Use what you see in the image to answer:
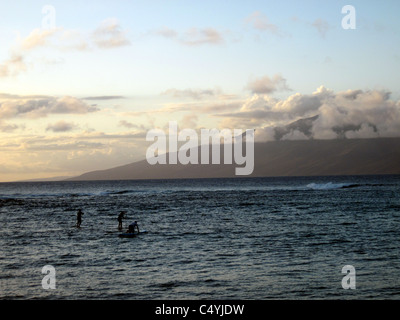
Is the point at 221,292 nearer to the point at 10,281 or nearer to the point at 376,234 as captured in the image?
the point at 10,281

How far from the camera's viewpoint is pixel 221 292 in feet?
69.4

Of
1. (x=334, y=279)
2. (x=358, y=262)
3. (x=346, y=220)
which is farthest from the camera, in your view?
(x=346, y=220)

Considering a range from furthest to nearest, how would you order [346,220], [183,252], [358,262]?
[346,220], [183,252], [358,262]

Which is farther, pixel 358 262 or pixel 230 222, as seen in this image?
pixel 230 222

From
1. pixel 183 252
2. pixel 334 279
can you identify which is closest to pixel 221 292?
pixel 334 279

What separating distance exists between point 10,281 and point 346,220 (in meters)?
38.0

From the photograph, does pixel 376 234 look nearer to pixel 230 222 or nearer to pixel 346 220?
pixel 346 220

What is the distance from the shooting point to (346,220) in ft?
174
